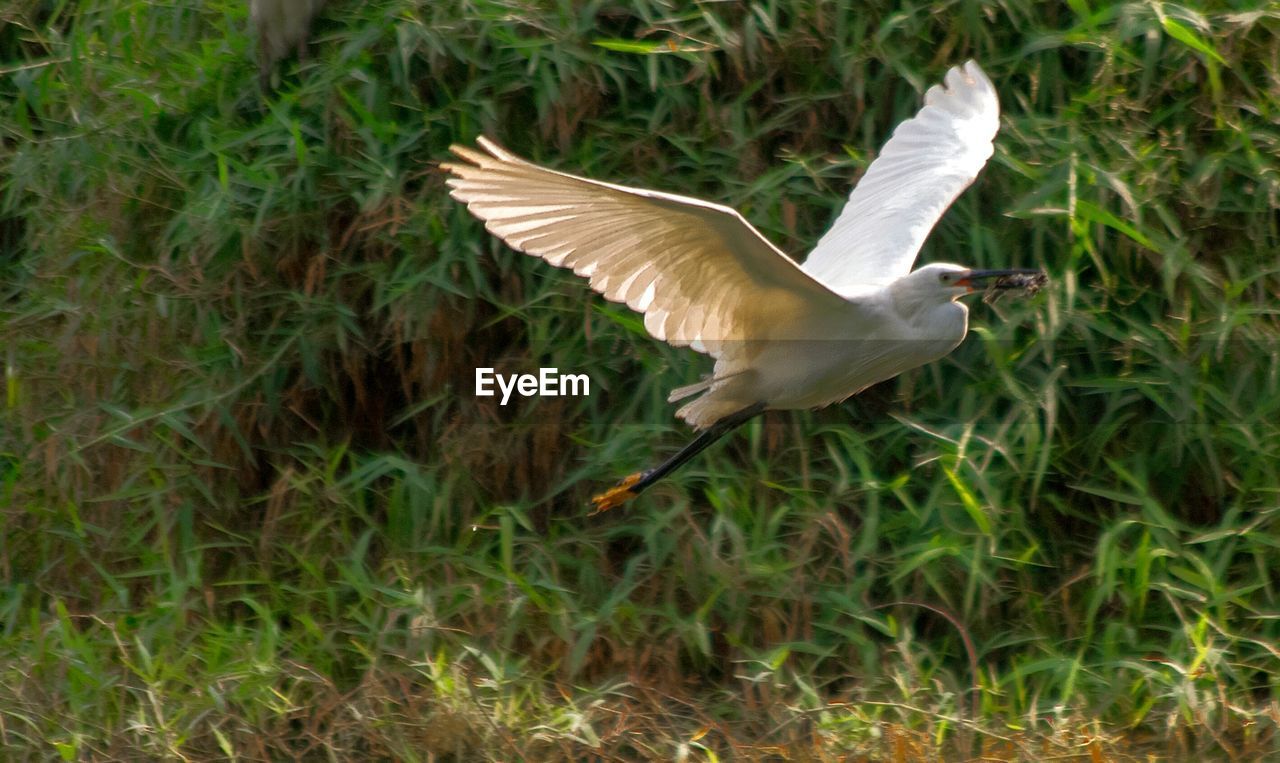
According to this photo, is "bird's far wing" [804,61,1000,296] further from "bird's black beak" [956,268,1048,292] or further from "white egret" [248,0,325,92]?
"white egret" [248,0,325,92]

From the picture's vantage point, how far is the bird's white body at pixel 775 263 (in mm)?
3002

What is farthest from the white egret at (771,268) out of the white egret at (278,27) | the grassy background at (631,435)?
the white egret at (278,27)

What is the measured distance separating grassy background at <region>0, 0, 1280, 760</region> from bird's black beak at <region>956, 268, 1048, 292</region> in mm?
508

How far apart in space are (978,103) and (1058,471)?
41.1 inches

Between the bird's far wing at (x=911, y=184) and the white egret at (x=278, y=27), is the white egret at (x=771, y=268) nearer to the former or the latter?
Result: the bird's far wing at (x=911, y=184)

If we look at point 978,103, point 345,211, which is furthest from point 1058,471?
point 345,211

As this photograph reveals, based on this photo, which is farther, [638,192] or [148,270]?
[148,270]

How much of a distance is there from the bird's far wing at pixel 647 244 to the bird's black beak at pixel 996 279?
38cm

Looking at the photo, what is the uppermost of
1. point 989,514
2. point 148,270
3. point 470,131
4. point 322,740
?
point 470,131

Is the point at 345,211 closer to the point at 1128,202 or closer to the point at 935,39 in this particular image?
the point at 935,39

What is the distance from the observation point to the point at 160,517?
4379 mm

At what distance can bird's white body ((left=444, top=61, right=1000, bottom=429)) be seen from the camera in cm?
300

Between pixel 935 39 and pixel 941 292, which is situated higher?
pixel 935 39

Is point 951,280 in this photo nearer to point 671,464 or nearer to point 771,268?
point 771,268
